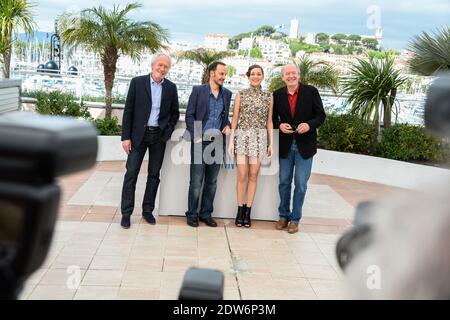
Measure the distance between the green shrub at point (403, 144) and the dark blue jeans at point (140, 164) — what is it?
4.75 metres

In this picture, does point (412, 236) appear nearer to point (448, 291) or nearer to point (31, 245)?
point (448, 291)

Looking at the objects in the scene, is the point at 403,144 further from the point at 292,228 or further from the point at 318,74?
the point at 292,228

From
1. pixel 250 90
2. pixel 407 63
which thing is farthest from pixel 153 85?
pixel 407 63

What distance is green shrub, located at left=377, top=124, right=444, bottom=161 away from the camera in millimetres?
8555

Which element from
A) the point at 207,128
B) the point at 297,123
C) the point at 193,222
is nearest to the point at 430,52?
the point at 297,123

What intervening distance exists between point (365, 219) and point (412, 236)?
0.28ft

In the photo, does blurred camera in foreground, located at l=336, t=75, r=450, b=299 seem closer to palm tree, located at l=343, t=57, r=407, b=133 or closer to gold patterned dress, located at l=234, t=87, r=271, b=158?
gold patterned dress, located at l=234, t=87, r=271, b=158

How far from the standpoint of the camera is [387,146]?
28.7 feet

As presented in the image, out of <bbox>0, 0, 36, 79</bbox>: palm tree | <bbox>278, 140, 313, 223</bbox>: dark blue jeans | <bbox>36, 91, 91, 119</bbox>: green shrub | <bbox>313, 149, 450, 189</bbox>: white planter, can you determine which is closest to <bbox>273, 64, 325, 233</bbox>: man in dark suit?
<bbox>278, 140, 313, 223</bbox>: dark blue jeans

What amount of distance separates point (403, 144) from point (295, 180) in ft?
13.0

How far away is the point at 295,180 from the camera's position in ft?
17.6

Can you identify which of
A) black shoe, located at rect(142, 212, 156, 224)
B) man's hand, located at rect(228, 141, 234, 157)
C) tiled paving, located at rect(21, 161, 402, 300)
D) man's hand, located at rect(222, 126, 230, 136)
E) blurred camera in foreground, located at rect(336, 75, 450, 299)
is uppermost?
blurred camera in foreground, located at rect(336, 75, 450, 299)

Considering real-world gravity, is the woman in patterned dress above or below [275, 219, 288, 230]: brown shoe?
above

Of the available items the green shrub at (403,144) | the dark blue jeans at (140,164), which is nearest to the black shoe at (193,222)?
the dark blue jeans at (140,164)
